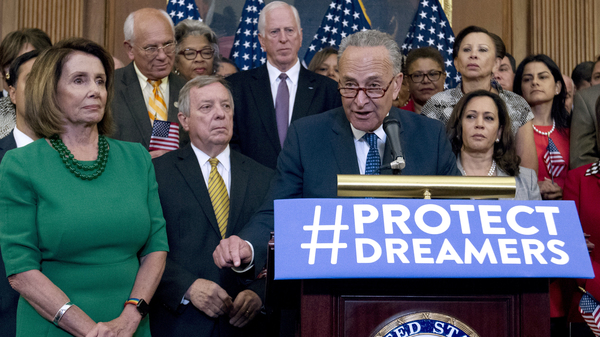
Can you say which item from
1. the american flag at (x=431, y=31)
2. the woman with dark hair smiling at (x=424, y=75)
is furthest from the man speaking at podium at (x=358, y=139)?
the american flag at (x=431, y=31)

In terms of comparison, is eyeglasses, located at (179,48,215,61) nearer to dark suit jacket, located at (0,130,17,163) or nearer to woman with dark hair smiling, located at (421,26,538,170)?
woman with dark hair smiling, located at (421,26,538,170)

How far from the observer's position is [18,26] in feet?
17.7

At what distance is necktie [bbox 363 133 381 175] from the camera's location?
228 cm

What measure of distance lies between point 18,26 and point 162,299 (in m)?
3.78

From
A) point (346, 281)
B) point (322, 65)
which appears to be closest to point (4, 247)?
point (346, 281)

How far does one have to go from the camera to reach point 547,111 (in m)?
4.13

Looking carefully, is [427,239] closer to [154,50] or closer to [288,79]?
[288,79]

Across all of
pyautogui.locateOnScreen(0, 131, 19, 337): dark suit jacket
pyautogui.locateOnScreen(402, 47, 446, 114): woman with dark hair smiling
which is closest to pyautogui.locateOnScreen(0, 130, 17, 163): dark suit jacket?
pyautogui.locateOnScreen(0, 131, 19, 337): dark suit jacket

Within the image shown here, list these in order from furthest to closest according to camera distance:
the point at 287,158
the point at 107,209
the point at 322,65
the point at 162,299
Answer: the point at 322,65 → the point at 162,299 → the point at 287,158 → the point at 107,209

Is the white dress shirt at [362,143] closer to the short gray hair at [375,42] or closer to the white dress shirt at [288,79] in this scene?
the short gray hair at [375,42]

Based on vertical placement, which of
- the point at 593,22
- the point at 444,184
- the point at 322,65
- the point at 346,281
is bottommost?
the point at 346,281

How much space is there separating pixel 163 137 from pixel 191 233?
74cm

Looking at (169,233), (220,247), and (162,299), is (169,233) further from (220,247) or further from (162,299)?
(220,247)

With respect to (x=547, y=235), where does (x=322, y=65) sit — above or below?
above
